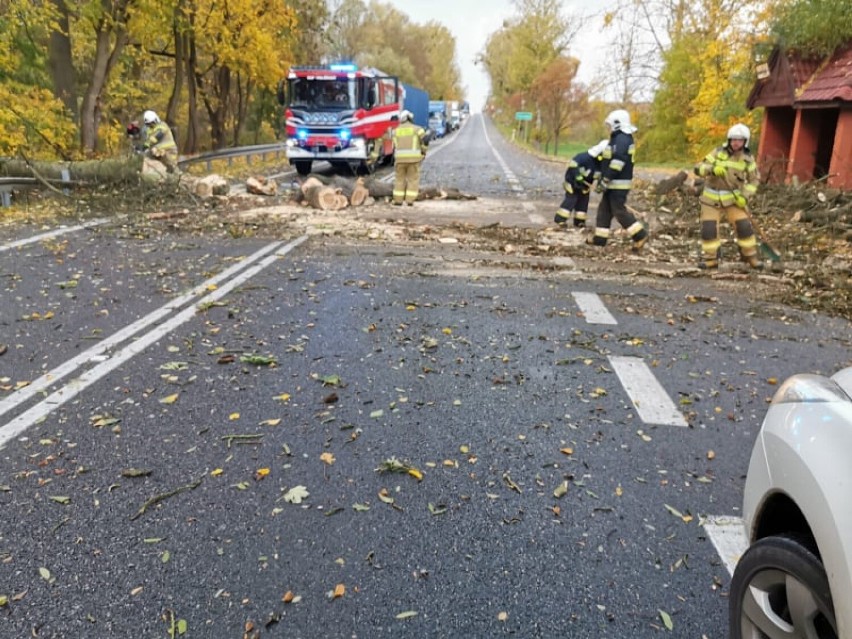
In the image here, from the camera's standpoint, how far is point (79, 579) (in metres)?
2.75

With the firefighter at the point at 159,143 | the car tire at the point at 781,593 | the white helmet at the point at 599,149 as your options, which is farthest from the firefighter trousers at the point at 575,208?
the car tire at the point at 781,593

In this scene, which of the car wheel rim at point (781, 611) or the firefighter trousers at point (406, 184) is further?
the firefighter trousers at point (406, 184)

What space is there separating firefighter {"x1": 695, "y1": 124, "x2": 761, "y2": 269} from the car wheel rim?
7271 mm

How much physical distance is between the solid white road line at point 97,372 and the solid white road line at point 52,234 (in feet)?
12.1

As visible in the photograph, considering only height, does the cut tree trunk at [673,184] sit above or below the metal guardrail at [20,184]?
above

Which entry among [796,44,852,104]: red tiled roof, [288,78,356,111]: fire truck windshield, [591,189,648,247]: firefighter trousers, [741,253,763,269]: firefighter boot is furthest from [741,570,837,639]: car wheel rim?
[288,78,356,111]: fire truck windshield

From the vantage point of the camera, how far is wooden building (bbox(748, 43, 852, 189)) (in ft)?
42.6

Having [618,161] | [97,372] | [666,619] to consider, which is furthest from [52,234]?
[666,619]

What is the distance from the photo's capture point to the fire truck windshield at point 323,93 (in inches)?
766

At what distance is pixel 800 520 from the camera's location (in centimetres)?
206

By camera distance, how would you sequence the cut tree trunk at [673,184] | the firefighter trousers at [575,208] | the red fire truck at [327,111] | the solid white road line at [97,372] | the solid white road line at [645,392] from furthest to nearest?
the red fire truck at [327,111] < the cut tree trunk at [673,184] < the firefighter trousers at [575,208] < the solid white road line at [645,392] < the solid white road line at [97,372]

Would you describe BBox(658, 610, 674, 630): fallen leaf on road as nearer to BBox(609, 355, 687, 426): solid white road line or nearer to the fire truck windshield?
BBox(609, 355, 687, 426): solid white road line

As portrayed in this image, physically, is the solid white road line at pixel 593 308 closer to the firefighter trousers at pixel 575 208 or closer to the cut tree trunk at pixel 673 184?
the firefighter trousers at pixel 575 208

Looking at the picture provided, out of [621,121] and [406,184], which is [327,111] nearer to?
[406,184]
